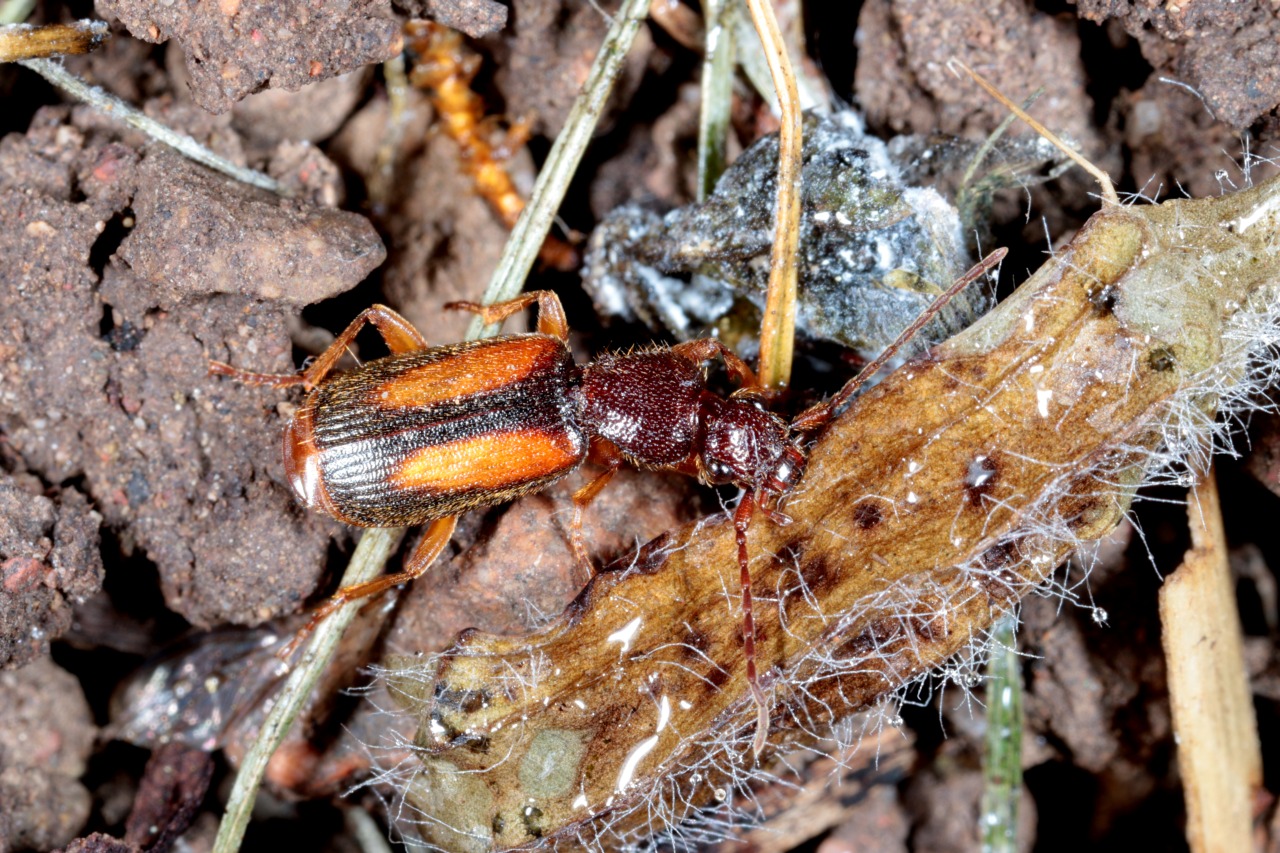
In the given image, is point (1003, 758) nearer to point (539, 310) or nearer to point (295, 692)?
point (539, 310)

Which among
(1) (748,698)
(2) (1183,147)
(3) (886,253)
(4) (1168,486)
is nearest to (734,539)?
(1) (748,698)

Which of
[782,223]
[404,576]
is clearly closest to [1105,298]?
[782,223]

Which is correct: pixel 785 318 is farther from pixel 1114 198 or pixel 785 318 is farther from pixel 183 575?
pixel 183 575

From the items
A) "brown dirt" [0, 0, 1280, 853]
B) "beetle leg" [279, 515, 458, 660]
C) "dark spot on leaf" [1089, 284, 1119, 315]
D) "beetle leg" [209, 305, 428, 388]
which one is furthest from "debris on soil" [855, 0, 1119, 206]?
"beetle leg" [279, 515, 458, 660]

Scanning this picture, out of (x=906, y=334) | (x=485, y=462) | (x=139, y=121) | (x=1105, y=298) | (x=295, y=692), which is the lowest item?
(x=295, y=692)

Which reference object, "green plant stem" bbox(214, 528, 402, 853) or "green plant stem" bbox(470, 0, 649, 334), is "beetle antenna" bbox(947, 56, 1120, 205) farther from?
"green plant stem" bbox(214, 528, 402, 853)

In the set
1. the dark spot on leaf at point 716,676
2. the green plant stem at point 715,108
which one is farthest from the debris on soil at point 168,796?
the green plant stem at point 715,108

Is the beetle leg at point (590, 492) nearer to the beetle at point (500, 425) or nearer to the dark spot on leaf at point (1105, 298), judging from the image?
the beetle at point (500, 425)
